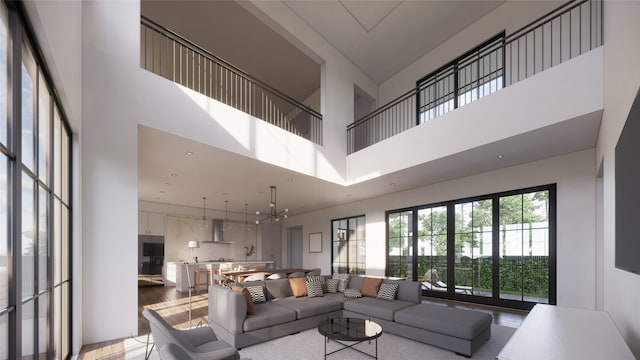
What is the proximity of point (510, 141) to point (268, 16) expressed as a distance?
4801mm

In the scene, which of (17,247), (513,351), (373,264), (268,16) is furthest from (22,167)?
(373,264)

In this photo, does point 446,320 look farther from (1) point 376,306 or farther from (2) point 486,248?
(2) point 486,248

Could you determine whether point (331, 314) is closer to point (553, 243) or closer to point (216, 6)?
point (553, 243)

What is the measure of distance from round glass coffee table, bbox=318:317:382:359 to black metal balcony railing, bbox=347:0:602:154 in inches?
165

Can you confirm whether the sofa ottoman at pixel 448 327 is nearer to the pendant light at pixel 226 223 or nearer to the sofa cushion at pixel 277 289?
the sofa cushion at pixel 277 289

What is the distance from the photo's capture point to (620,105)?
8.37ft

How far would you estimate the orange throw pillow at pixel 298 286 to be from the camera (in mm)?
5461

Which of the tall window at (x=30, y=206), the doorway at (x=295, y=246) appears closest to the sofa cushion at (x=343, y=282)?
the tall window at (x=30, y=206)

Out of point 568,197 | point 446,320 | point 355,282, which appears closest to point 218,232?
Result: point 355,282

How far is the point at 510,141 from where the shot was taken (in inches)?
183

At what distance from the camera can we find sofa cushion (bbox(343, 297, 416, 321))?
14.9 feet

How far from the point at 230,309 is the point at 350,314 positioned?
2.04 meters

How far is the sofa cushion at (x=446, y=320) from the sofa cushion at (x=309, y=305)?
1114 millimetres

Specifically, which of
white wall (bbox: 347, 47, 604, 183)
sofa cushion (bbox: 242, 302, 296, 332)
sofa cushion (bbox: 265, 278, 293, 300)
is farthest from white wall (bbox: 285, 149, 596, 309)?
sofa cushion (bbox: 242, 302, 296, 332)
